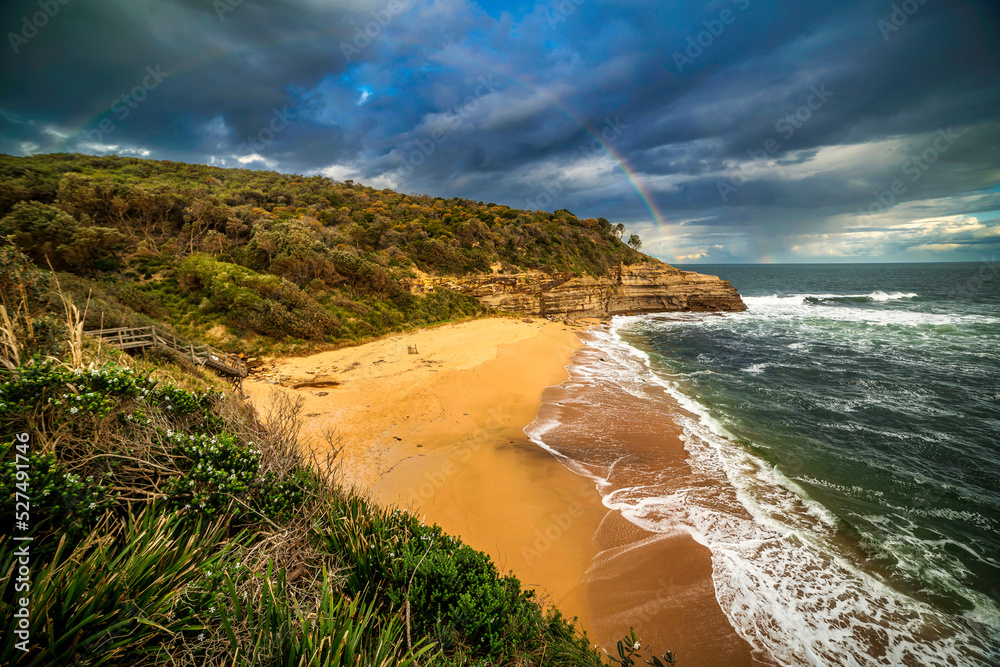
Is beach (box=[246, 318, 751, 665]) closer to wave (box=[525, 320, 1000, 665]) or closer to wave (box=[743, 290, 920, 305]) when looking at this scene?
wave (box=[525, 320, 1000, 665])

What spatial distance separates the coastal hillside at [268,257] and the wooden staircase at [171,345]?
867 mm

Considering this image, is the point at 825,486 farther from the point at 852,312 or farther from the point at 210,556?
the point at 852,312

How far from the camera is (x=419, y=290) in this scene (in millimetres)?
26672

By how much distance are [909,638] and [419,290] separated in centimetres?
2615

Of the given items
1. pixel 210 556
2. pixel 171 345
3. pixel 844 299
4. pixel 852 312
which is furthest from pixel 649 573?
pixel 844 299

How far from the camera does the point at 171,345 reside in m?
11.4

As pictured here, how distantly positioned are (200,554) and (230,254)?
23.9 metres

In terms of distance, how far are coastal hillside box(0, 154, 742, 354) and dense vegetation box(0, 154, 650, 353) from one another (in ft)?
0.26

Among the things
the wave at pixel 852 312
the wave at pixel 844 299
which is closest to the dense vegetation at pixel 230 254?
the wave at pixel 852 312

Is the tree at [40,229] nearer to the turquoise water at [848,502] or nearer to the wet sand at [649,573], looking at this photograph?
the wet sand at [649,573]

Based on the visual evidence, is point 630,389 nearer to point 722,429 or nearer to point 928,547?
point 722,429

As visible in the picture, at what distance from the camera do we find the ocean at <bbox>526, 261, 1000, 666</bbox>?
215 inches

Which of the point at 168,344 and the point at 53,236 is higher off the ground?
the point at 53,236

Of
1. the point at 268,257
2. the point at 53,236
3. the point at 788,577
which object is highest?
the point at 53,236
